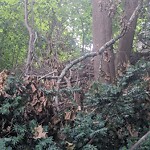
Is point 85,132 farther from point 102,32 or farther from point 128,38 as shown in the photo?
point 128,38

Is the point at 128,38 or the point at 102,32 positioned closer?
the point at 102,32

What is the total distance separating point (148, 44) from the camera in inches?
301

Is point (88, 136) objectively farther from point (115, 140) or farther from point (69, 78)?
point (69, 78)

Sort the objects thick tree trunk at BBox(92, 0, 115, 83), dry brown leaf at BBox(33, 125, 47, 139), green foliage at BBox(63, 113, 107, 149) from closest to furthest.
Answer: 1. dry brown leaf at BBox(33, 125, 47, 139)
2. green foliage at BBox(63, 113, 107, 149)
3. thick tree trunk at BBox(92, 0, 115, 83)

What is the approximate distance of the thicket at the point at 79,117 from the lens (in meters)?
3.09

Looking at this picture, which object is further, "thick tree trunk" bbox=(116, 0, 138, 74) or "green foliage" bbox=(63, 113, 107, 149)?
"thick tree trunk" bbox=(116, 0, 138, 74)

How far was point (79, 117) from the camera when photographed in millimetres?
3414

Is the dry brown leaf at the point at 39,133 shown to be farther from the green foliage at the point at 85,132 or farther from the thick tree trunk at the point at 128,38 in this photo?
the thick tree trunk at the point at 128,38

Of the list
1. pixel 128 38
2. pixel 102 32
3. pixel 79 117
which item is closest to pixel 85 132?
pixel 79 117

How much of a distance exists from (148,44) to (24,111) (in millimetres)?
5102

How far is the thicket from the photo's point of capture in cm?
309

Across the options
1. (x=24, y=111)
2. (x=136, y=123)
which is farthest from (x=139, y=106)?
(x=24, y=111)

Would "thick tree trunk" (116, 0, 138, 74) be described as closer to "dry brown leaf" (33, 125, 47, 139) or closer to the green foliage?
the green foliage

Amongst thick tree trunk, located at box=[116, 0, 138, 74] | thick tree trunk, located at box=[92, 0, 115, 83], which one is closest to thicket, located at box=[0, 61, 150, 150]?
thick tree trunk, located at box=[92, 0, 115, 83]
